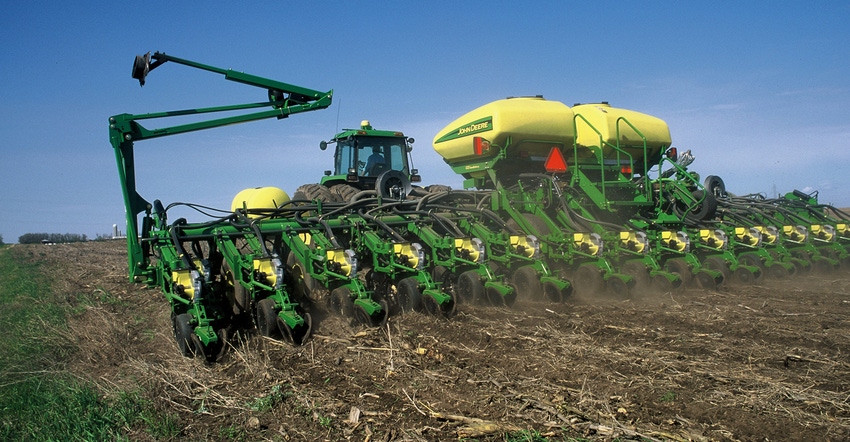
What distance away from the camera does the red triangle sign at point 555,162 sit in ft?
29.1

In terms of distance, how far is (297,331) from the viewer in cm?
535

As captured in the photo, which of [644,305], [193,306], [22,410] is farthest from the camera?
[644,305]

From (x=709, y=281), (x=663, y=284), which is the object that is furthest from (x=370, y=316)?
(x=709, y=281)

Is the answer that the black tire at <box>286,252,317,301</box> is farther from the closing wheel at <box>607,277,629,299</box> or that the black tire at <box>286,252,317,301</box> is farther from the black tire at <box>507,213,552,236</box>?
the closing wheel at <box>607,277,629,299</box>

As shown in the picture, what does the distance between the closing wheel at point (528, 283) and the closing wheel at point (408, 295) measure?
1487 millimetres

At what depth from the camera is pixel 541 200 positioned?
341 inches

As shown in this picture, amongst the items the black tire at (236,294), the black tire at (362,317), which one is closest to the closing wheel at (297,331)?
the black tire at (362,317)

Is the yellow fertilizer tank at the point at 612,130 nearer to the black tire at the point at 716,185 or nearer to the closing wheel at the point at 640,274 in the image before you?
the black tire at the point at 716,185

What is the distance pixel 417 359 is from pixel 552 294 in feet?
9.32

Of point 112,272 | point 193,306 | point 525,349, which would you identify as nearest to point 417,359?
point 525,349

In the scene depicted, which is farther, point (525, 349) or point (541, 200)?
point (541, 200)

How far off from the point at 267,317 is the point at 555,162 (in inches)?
196

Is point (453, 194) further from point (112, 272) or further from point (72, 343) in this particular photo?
point (112, 272)

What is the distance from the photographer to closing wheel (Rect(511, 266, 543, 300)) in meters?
7.11
